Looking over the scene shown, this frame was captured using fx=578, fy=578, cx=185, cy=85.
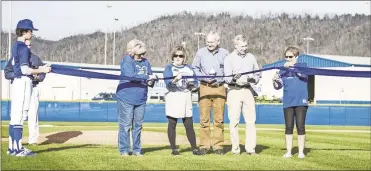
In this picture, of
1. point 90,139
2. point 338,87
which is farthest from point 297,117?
point 338,87

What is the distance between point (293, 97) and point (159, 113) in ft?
74.9

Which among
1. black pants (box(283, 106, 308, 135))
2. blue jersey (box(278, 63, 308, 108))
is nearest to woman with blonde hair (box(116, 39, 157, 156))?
blue jersey (box(278, 63, 308, 108))

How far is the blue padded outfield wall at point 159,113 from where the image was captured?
31.2 m

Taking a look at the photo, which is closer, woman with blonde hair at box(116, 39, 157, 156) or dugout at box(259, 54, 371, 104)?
woman with blonde hair at box(116, 39, 157, 156)

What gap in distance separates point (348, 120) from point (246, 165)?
2506 centimetres

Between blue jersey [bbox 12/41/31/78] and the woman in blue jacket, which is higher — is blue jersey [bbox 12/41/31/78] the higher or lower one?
the higher one

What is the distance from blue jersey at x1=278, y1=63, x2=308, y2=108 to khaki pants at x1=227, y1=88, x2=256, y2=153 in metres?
0.59

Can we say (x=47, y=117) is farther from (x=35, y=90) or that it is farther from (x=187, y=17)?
(x=187, y=17)

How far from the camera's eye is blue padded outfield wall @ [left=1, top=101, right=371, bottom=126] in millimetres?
31172

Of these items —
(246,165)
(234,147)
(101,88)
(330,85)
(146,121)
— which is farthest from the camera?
(101,88)

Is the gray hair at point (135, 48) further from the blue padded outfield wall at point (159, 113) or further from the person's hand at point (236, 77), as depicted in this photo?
the blue padded outfield wall at point (159, 113)

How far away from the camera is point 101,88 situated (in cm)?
5788

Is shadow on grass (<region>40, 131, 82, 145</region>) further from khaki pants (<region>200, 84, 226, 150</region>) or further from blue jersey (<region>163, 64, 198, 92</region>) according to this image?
khaki pants (<region>200, 84, 226, 150</region>)

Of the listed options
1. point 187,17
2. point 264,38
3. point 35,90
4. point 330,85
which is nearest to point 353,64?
point 330,85
